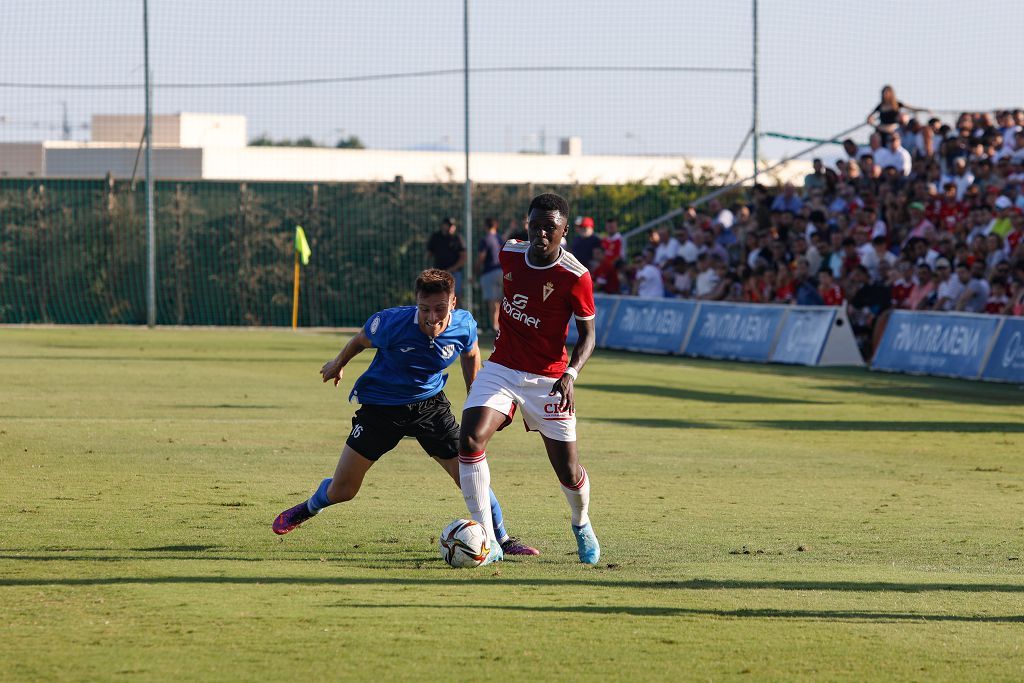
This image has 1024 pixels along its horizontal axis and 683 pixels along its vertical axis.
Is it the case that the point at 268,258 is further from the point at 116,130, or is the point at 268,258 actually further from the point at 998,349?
the point at 998,349

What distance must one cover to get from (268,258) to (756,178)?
1131cm

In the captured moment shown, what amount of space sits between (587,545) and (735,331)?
59.7 ft

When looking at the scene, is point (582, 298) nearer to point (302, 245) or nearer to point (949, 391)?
point (949, 391)

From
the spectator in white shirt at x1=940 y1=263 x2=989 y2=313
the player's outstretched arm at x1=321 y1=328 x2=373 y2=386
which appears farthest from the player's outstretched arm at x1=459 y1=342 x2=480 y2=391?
the spectator in white shirt at x1=940 y1=263 x2=989 y2=313

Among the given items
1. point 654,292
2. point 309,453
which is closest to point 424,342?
point 309,453

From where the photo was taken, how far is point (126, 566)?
309 inches

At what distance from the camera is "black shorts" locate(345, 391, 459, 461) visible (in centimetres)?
869

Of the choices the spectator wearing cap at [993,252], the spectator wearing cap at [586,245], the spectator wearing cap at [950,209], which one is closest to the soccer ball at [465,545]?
the spectator wearing cap at [993,252]

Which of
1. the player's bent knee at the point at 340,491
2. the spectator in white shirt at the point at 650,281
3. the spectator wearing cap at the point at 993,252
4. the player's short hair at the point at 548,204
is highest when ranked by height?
the player's short hair at the point at 548,204

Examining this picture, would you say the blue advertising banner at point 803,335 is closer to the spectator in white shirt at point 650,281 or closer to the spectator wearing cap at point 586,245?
the spectator in white shirt at point 650,281

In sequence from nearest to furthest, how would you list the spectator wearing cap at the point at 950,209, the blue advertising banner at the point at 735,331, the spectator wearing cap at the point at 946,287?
the spectator wearing cap at the point at 946,287, the spectator wearing cap at the point at 950,209, the blue advertising banner at the point at 735,331

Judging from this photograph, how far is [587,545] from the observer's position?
827 cm

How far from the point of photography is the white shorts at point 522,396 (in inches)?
324

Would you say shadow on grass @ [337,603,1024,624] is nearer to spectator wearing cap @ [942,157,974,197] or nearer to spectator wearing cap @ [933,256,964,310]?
spectator wearing cap @ [933,256,964,310]
